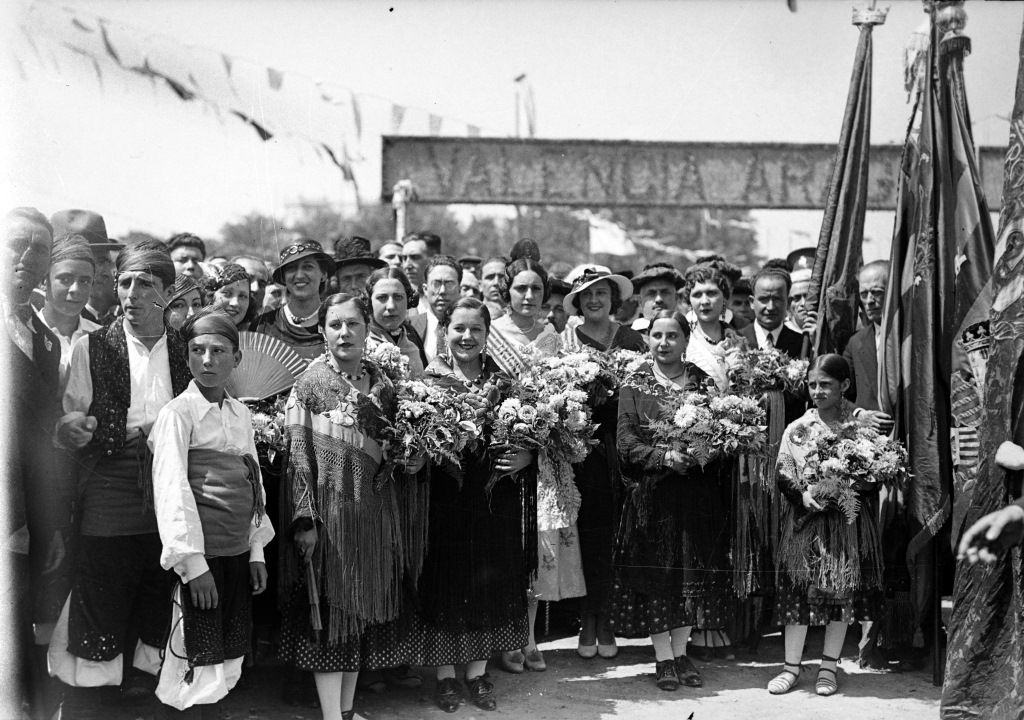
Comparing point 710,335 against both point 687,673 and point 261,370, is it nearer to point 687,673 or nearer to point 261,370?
point 687,673

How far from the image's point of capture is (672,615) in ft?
20.4

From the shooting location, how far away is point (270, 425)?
17.6 feet

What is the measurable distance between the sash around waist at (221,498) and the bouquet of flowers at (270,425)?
466 millimetres

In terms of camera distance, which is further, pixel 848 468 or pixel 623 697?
pixel 848 468

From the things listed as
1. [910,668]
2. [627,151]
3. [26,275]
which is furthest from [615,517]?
[627,151]

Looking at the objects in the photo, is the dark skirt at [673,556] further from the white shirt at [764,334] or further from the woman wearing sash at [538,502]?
the white shirt at [764,334]

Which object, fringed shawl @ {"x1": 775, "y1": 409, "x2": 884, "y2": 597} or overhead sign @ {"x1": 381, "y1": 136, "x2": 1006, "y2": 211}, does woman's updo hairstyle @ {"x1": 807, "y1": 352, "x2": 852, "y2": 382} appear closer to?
fringed shawl @ {"x1": 775, "y1": 409, "x2": 884, "y2": 597}

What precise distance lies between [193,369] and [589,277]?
2.89 meters

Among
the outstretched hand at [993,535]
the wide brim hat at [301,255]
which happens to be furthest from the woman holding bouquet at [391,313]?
the outstretched hand at [993,535]

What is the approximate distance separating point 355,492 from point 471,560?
91 cm

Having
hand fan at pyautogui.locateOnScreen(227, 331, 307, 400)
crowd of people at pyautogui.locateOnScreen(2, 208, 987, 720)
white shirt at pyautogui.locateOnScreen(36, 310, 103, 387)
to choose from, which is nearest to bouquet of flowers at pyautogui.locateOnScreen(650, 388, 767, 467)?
crowd of people at pyautogui.locateOnScreen(2, 208, 987, 720)

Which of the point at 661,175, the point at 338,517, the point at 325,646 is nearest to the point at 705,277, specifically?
the point at 338,517

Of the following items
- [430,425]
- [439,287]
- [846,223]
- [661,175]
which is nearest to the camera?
[430,425]

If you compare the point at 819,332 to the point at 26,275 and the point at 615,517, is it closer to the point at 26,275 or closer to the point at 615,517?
the point at 615,517
